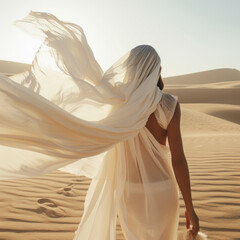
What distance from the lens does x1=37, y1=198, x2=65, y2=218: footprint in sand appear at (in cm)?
322

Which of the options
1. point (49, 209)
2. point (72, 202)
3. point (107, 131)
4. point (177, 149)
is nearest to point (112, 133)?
point (107, 131)

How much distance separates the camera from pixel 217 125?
12898 millimetres

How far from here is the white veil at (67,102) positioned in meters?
1.32

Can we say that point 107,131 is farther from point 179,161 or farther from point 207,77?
point 207,77

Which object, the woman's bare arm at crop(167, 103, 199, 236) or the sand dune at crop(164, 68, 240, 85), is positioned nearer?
the woman's bare arm at crop(167, 103, 199, 236)

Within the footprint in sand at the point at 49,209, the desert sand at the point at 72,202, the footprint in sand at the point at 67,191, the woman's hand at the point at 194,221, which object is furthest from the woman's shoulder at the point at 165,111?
the footprint in sand at the point at 67,191

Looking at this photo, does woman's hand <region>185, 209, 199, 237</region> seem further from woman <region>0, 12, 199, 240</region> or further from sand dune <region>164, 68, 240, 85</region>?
sand dune <region>164, 68, 240, 85</region>

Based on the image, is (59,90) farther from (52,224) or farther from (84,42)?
(52,224)

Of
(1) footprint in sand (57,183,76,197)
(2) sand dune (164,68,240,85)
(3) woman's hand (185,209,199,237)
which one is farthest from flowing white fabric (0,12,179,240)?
(2) sand dune (164,68,240,85)

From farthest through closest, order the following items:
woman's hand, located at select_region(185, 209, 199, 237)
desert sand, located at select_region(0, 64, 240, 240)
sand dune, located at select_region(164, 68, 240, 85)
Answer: sand dune, located at select_region(164, 68, 240, 85) < desert sand, located at select_region(0, 64, 240, 240) < woman's hand, located at select_region(185, 209, 199, 237)

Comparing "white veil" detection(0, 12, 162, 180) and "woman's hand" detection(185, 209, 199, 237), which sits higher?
"white veil" detection(0, 12, 162, 180)

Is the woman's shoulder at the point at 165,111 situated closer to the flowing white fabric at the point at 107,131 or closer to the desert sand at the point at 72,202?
the flowing white fabric at the point at 107,131

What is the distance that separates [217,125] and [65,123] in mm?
12379

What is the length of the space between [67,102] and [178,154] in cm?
71
